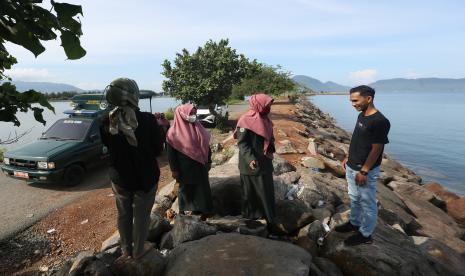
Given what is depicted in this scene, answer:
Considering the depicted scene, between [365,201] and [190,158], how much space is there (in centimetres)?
253

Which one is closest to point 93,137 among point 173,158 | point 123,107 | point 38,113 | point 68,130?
point 68,130

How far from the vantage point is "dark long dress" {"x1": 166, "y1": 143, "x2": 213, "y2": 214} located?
5.01m

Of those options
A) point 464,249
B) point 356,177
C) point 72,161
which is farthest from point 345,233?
point 72,161

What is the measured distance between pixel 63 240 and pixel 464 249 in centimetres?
789

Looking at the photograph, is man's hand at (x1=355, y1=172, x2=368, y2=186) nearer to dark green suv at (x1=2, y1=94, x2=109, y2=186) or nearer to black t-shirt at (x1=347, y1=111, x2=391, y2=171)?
black t-shirt at (x1=347, y1=111, x2=391, y2=171)

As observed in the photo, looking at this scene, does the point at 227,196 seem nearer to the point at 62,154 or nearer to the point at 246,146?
the point at 246,146

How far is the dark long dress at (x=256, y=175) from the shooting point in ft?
15.8

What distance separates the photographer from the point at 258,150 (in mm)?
4840

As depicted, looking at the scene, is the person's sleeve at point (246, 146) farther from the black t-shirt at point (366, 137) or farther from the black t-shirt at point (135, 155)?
the black t-shirt at point (135, 155)

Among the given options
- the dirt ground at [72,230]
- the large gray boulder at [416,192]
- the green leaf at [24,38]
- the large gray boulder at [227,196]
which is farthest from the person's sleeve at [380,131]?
the large gray boulder at [416,192]

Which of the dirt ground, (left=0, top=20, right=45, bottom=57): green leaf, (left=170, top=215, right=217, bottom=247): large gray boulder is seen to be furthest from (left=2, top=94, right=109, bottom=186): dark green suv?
(left=0, top=20, right=45, bottom=57): green leaf

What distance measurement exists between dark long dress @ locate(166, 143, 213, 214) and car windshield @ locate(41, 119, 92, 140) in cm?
496

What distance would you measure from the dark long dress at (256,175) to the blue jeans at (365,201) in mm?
1159

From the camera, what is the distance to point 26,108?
2055 mm
